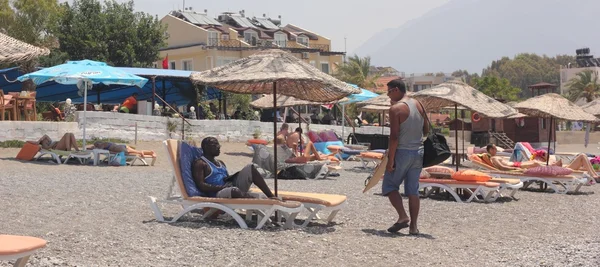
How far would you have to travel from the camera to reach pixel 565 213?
11.4 meters

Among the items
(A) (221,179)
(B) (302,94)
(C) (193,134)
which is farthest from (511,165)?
(C) (193,134)

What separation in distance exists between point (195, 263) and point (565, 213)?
670cm

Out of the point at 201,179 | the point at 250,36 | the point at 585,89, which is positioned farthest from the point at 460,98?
the point at 585,89

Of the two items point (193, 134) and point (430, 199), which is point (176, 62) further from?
point (430, 199)

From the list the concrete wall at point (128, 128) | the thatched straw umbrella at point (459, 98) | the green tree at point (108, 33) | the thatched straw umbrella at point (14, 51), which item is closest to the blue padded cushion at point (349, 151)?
the concrete wall at point (128, 128)

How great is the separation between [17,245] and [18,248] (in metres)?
0.09

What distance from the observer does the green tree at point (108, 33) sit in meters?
46.8

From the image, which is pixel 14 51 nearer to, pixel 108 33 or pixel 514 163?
pixel 514 163

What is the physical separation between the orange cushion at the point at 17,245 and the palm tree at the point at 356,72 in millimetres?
55429

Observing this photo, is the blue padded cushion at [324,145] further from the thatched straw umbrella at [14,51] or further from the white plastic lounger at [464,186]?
the thatched straw umbrella at [14,51]

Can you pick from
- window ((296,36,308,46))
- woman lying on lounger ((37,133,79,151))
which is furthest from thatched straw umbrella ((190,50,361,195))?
window ((296,36,308,46))

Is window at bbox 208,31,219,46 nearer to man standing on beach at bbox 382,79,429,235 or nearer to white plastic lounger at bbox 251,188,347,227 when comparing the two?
white plastic lounger at bbox 251,188,347,227

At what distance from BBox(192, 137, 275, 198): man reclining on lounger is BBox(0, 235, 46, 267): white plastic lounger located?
3.41 meters

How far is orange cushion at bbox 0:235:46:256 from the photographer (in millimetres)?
4902
